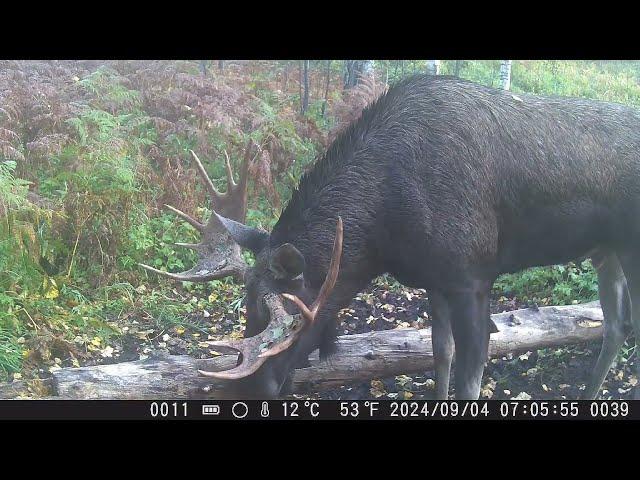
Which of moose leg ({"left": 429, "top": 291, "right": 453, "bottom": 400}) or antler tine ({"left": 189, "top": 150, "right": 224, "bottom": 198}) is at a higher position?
antler tine ({"left": 189, "top": 150, "right": 224, "bottom": 198})

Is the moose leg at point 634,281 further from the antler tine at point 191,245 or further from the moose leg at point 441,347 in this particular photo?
the antler tine at point 191,245

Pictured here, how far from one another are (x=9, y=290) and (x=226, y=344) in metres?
1.38

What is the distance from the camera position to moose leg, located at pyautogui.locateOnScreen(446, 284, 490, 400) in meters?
3.70

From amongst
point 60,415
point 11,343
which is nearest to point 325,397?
point 60,415

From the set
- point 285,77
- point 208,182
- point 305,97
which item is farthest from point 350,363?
point 285,77

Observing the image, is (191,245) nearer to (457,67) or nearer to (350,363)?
(350,363)

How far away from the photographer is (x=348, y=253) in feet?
12.0

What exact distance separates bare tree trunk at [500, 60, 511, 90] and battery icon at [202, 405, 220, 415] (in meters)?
2.15

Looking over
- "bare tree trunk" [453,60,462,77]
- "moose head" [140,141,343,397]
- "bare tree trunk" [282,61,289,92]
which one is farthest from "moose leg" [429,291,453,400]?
"bare tree trunk" [282,61,289,92]

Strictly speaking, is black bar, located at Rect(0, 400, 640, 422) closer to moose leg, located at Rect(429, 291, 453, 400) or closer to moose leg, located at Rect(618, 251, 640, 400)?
moose leg, located at Rect(429, 291, 453, 400)

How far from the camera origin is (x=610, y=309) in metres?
4.16

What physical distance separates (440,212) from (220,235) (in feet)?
3.59

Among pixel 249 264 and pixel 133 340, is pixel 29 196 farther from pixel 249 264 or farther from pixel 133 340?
pixel 249 264

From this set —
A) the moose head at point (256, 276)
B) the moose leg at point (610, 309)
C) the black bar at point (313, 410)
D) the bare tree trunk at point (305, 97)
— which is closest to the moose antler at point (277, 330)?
the moose head at point (256, 276)
